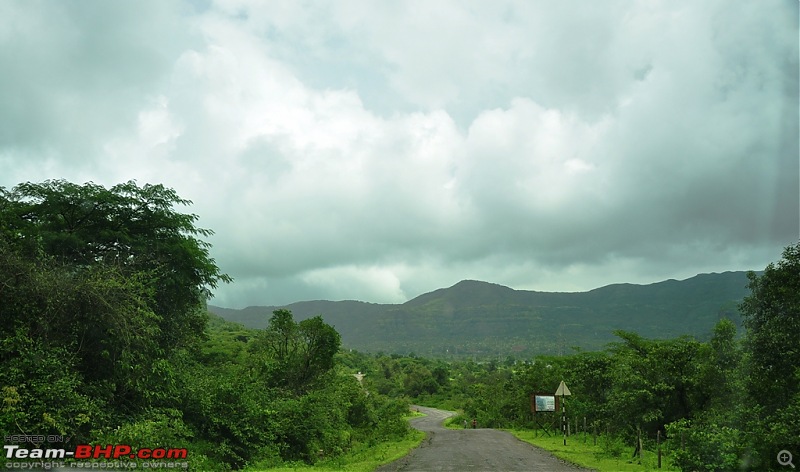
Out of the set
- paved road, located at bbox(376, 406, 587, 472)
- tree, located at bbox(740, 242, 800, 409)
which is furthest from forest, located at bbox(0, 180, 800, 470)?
paved road, located at bbox(376, 406, 587, 472)

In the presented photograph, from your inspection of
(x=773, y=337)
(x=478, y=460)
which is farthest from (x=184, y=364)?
(x=773, y=337)

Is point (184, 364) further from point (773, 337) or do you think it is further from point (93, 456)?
point (773, 337)

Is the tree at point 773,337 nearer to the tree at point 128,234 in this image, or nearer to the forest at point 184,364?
the forest at point 184,364

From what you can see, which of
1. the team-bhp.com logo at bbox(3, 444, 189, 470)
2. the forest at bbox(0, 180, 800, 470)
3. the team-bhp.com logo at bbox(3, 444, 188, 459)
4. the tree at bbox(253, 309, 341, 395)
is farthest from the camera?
the tree at bbox(253, 309, 341, 395)

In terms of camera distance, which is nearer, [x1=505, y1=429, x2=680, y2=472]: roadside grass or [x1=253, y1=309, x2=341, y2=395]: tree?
[x1=505, y1=429, x2=680, y2=472]: roadside grass

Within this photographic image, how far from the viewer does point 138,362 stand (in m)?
18.8

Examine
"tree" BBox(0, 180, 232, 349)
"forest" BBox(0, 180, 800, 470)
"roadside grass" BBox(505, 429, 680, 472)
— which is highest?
"tree" BBox(0, 180, 232, 349)

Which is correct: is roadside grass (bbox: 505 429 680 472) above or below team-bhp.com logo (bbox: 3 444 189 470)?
below

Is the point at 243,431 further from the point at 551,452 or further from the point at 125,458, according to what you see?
the point at 551,452

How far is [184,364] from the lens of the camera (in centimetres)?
2519

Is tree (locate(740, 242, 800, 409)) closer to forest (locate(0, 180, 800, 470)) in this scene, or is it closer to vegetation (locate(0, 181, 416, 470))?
forest (locate(0, 180, 800, 470))

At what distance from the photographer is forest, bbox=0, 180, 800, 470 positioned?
15422mm

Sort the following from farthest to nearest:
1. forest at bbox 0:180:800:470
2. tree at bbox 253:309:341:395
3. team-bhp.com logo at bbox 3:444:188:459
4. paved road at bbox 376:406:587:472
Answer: tree at bbox 253:309:341:395, paved road at bbox 376:406:587:472, forest at bbox 0:180:800:470, team-bhp.com logo at bbox 3:444:188:459

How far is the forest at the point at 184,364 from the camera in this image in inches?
607
